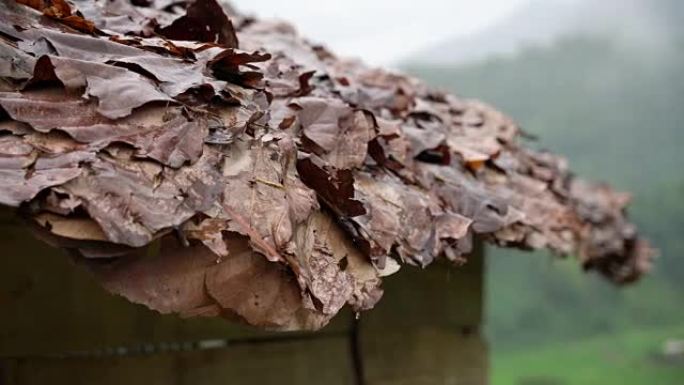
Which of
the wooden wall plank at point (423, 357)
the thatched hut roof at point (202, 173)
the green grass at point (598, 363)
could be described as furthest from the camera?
the green grass at point (598, 363)

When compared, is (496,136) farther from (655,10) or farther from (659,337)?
(655,10)

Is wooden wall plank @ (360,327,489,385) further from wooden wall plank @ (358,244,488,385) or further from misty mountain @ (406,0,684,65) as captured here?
misty mountain @ (406,0,684,65)

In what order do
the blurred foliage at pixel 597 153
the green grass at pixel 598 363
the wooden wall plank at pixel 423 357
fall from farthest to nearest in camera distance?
1. the blurred foliage at pixel 597 153
2. the green grass at pixel 598 363
3. the wooden wall plank at pixel 423 357

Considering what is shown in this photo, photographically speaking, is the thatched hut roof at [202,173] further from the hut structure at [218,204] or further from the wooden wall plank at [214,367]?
the wooden wall plank at [214,367]

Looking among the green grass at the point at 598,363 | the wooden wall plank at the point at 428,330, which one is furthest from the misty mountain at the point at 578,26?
the wooden wall plank at the point at 428,330

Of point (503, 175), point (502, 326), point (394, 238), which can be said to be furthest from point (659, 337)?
point (394, 238)

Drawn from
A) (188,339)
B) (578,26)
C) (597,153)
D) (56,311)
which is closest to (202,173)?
(56,311)

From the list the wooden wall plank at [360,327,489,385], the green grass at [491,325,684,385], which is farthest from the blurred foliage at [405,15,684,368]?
the wooden wall plank at [360,327,489,385]
